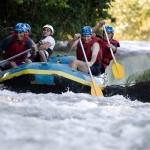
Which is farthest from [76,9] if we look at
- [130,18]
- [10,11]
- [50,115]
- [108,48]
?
[130,18]

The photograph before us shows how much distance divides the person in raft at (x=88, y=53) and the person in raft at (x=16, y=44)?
85 centimetres

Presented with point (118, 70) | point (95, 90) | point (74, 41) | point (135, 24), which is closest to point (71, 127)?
point (95, 90)

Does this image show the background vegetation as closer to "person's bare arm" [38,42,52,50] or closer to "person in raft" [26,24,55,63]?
"person in raft" [26,24,55,63]

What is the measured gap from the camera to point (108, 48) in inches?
323

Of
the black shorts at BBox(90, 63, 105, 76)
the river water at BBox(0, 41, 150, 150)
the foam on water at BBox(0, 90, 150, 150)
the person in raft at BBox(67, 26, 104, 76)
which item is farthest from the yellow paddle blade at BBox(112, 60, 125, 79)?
the foam on water at BBox(0, 90, 150, 150)

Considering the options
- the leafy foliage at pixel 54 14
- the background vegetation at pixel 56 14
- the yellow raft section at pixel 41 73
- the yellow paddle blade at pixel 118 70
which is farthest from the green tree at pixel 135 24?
the yellow raft section at pixel 41 73

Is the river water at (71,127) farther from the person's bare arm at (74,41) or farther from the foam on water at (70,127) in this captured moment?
the person's bare arm at (74,41)

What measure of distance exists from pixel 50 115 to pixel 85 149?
1.19 meters

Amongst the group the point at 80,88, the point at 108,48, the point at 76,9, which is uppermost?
the point at 76,9

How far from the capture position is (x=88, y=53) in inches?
298

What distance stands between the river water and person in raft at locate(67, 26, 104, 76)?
2.33 meters

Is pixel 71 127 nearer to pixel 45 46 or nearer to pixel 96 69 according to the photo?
pixel 96 69

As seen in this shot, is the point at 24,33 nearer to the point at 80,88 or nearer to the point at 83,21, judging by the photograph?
the point at 80,88

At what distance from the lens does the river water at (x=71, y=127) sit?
3.28 meters
